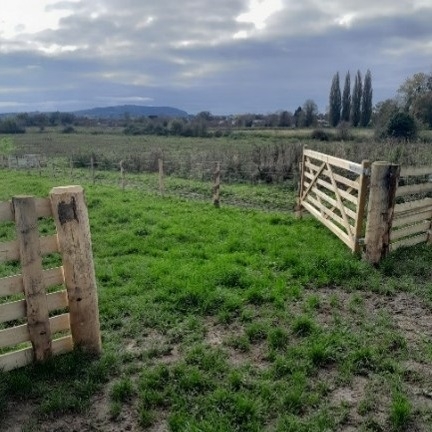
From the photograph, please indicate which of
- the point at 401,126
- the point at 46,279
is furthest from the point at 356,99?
the point at 46,279

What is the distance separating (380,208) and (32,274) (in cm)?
528

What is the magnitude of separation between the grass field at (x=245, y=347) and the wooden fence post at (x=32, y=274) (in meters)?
0.28

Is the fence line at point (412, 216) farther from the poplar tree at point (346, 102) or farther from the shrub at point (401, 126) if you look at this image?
the poplar tree at point (346, 102)

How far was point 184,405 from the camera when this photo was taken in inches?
136

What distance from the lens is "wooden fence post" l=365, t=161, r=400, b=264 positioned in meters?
6.62

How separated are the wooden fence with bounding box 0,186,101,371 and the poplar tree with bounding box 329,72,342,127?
241 ft

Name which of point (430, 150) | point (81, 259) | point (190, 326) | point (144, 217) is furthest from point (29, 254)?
point (430, 150)

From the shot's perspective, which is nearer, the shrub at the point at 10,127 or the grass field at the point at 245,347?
the grass field at the point at 245,347

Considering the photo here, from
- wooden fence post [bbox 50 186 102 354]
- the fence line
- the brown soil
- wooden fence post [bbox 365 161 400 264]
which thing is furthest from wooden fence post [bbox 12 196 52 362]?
the fence line

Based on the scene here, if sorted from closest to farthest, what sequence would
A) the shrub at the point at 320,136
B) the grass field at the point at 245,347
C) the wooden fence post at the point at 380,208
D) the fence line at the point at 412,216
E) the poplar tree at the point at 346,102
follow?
the grass field at the point at 245,347, the wooden fence post at the point at 380,208, the fence line at the point at 412,216, the shrub at the point at 320,136, the poplar tree at the point at 346,102

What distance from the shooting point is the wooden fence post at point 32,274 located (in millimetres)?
3607

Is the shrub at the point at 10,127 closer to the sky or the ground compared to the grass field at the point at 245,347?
closer to the sky

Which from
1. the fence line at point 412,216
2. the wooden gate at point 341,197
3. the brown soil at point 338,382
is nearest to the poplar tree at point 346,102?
the wooden gate at point 341,197

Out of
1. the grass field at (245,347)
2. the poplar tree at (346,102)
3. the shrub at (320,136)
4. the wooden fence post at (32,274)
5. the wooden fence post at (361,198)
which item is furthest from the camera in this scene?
the poplar tree at (346,102)
